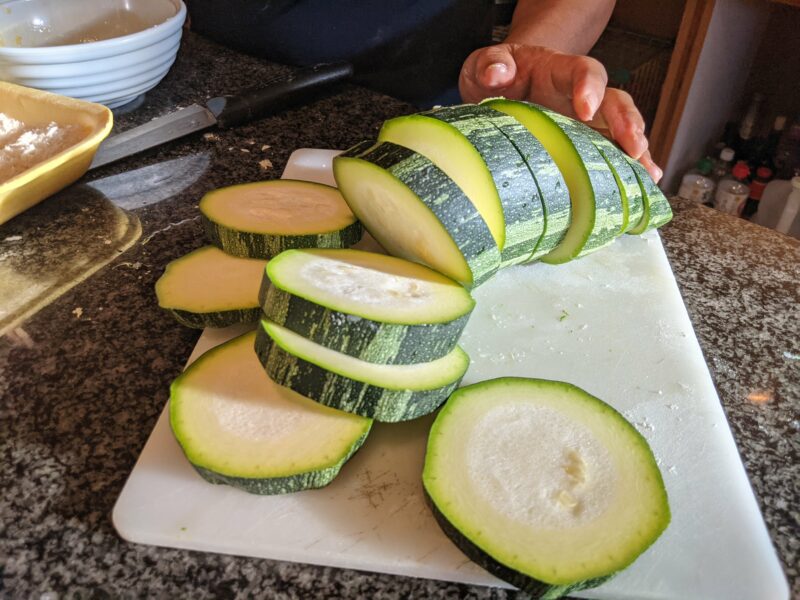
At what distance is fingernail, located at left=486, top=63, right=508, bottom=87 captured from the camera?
1719mm

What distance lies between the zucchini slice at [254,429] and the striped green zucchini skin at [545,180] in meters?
0.57

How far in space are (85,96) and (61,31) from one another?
0.43 meters

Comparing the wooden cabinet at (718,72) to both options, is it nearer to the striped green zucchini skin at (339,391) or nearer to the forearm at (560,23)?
the forearm at (560,23)

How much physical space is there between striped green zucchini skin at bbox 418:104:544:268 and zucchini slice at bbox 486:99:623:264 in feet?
0.25

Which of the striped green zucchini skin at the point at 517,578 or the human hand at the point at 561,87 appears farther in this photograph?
the human hand at the point at 561,87

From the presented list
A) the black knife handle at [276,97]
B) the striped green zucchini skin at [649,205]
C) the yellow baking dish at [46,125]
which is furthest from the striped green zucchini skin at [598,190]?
the yellow baking dish at [46,125]

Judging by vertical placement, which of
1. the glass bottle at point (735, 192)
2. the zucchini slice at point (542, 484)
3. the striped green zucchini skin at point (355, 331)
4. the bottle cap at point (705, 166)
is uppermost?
the striped green zucchini skin at point (355, 331)

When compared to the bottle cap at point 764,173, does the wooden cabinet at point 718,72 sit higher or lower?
higher

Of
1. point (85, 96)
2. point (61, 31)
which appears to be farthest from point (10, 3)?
point (85, 96)

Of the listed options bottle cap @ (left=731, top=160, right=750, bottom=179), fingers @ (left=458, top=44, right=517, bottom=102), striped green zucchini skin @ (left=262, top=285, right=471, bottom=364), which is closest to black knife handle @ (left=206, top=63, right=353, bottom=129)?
fingers @ (left=458, top=44, right=517, bottom=102)

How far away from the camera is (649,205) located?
4.69 feet

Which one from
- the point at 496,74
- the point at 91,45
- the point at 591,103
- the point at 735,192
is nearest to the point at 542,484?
the point at 591,103

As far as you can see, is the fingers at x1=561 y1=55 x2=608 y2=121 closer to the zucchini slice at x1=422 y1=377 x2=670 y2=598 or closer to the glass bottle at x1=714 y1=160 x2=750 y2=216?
the zucchini slice at x1=422 y1=377 x2=670 y2=598

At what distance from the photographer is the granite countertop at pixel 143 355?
2.81 ft
